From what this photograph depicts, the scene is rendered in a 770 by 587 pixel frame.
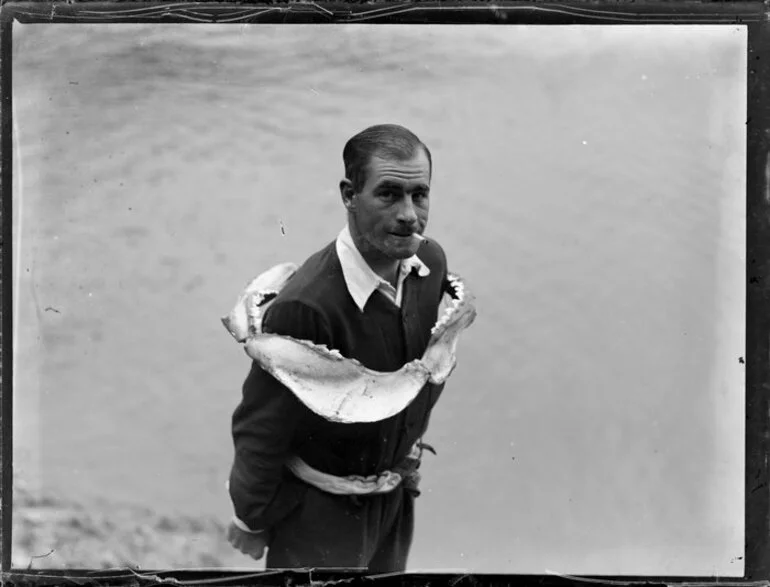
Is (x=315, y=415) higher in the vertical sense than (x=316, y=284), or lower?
lower

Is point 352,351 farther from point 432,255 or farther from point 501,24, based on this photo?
point 501,24

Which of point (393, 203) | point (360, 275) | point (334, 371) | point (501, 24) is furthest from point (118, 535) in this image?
point (501, 24)

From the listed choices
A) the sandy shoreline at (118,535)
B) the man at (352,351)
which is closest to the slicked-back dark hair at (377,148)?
the man at (352,351)

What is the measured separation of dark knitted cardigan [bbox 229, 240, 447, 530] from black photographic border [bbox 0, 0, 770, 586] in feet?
0.84

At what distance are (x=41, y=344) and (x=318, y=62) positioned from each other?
817 millimetres

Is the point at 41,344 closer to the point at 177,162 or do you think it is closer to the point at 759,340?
the point at 177,162

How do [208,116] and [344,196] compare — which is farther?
[208,116]

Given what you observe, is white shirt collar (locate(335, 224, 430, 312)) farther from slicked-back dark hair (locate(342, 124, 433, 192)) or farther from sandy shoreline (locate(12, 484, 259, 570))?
sandy shoreline (locate(12, 484, 259, 570))

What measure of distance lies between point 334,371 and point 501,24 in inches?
31.5

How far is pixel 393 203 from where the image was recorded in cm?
222

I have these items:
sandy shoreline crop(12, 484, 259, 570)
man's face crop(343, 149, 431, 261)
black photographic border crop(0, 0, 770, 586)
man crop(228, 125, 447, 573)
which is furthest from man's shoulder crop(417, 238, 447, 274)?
sandy shoreline crop(12, 484, 259, 570)

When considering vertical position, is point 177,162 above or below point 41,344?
above

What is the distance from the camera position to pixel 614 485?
251 centimetres

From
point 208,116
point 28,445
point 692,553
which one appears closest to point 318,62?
point 208,116
